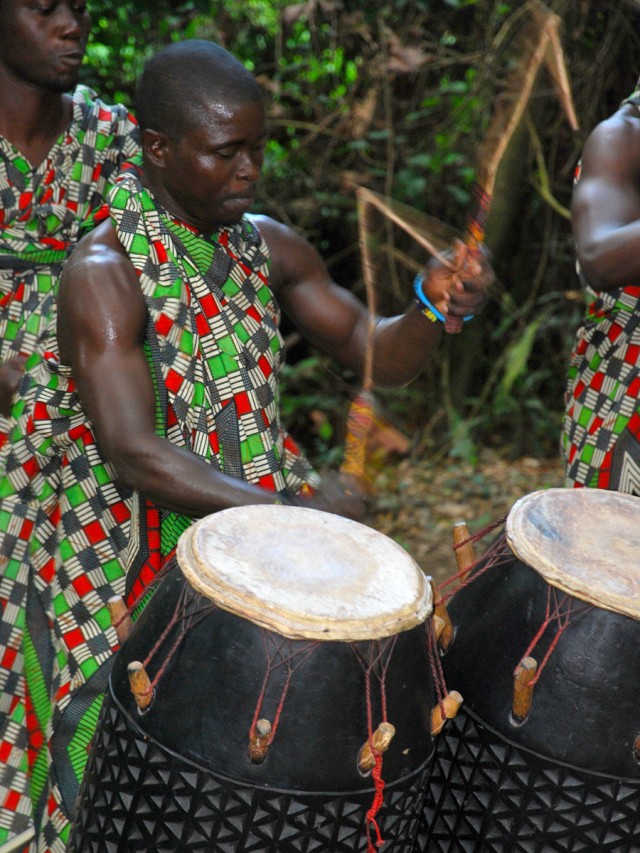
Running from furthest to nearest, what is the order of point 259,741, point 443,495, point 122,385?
point 443,495
point 122,385
point 259,741

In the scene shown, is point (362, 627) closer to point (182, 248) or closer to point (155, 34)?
point (182, 248)

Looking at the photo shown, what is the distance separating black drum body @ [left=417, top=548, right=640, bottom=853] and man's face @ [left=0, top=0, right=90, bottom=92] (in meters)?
1.64

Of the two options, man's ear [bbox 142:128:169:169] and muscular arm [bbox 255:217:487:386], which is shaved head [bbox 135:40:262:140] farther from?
muscular arm [bbox 255:217:487:386]

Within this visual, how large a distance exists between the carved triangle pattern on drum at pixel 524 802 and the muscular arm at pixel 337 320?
920 mm

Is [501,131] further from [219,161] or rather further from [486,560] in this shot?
[486,560]

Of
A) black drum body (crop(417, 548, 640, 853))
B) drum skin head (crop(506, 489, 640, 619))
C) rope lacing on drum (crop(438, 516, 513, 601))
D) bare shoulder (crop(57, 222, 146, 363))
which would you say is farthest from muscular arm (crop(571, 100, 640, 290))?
bare shoulder (crop(57, 222, 146, 363))

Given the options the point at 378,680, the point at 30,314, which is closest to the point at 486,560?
the point at 378,680

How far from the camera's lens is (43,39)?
2.69 metres

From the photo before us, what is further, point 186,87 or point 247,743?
point 186,87

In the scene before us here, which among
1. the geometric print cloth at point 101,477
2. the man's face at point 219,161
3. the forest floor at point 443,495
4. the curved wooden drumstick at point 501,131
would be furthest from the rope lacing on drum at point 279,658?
the forest floor at point 443,495

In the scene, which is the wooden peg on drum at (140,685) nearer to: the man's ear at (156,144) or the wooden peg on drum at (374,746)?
the wooden peg on drum at (374,746)

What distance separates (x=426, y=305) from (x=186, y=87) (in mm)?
644

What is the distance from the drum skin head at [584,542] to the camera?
1686 millimetres

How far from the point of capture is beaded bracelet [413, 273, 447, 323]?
235cm
